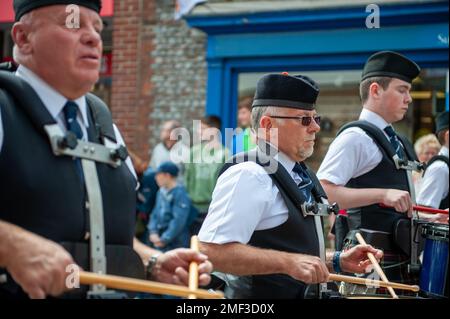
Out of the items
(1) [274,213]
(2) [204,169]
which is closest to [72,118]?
(1) [274,213]

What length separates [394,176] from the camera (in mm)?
5086

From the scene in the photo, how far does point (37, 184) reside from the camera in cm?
258

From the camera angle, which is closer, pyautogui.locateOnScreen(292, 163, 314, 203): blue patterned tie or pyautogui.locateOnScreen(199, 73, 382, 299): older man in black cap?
pyautogui.locateOnScreen(199, 73, 382, 299): older man in black cap

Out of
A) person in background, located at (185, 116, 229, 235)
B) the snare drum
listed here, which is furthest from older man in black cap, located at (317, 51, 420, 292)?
person in background, located at (185, 116, 229, 235)

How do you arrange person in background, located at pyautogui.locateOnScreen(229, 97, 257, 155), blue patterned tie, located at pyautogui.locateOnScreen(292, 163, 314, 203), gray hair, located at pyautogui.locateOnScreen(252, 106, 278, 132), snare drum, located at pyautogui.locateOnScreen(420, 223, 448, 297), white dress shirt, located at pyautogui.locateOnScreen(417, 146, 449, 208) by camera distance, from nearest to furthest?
blue patterned tie, located at pyautogui.locateOnScreen(292, 163, 314, 203), gray hair, located at pyautogui.locateOnScreen(252, 106, 278, 132), snare drum, located at pyautogui.locateOnScreen(420, 223, 448, 297), white dress shirt, located at pyautogui.locateOnScreen(417, 146, 449, 208), person in background, located at pyautogui.locateOnScreen(229, 97, 257, 155)

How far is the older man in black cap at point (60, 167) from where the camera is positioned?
2.58m

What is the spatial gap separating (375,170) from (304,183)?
1.29m

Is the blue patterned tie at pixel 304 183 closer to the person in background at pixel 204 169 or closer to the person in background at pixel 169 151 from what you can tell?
the person in background at pixel 204 169

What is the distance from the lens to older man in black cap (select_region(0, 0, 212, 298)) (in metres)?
2.58

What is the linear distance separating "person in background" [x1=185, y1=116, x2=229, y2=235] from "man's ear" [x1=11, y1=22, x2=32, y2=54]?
6022mm

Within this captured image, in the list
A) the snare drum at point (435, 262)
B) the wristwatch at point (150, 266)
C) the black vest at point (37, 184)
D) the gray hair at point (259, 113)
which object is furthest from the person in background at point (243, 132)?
the black vest at point (37, 184)

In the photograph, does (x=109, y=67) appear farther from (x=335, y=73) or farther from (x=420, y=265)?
(x=420, y=265)

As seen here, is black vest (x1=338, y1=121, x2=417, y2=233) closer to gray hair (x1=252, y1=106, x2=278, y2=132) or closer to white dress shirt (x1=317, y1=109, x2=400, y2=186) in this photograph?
white dress shirt (x1=317, y1=109, x2=400, y2=186)
